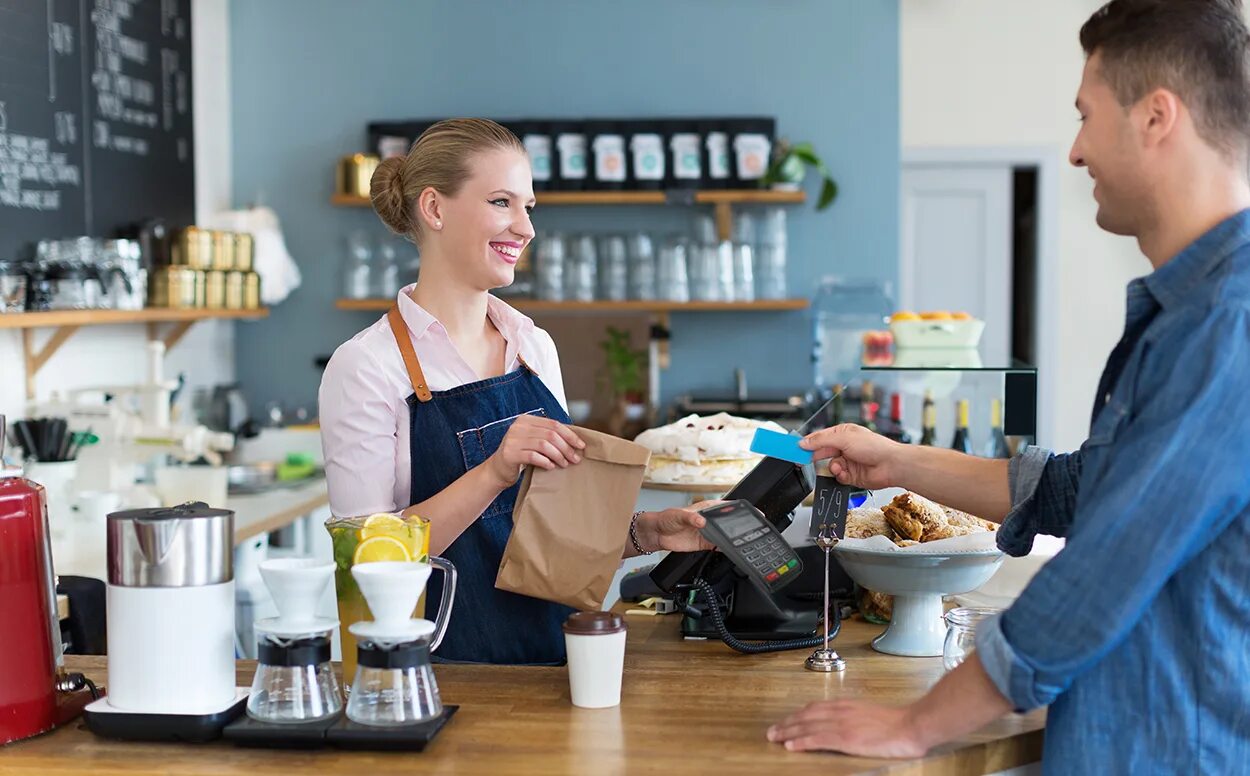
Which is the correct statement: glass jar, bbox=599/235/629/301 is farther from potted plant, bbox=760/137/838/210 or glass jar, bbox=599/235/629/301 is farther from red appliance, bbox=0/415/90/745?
red appliance, bbox=0/415/90/745

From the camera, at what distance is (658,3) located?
5523mm

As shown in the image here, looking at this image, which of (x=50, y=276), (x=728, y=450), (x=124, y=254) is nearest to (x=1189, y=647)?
(x=728, y=450)

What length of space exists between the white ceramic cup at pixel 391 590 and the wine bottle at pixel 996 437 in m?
2.15

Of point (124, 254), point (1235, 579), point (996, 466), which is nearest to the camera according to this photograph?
point (1235, 579)

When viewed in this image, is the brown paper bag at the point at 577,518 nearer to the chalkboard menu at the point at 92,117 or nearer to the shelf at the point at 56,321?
the shelf at the point at 56,321

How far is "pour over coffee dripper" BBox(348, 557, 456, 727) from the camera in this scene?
1454mm

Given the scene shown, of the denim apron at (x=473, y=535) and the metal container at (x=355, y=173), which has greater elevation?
the metal container at (x=355, y=173)

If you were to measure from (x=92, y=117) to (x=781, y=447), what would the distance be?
3282 mm

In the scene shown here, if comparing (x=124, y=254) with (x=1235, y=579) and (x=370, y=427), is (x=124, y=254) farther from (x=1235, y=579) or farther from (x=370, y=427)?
(x=1235, y=579)

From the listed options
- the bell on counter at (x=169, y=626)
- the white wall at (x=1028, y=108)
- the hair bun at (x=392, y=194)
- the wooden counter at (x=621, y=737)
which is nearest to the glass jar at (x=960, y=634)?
the wooden counter at (x=621, y=737)

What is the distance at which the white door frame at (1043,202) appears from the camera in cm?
664

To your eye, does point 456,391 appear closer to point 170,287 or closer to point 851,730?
point 851,730

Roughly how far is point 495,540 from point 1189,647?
1.08 meters

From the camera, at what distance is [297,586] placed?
4.83 feet
